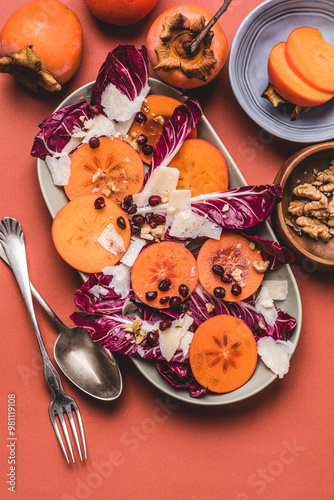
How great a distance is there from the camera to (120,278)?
2023 mm

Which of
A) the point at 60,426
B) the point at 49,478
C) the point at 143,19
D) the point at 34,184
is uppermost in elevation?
the point at 143,19

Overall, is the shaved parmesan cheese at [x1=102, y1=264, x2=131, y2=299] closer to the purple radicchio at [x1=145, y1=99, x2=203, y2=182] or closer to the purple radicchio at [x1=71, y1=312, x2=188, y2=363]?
the purple radicchio at [x1=71, y1=312, x2=188, y2=363]

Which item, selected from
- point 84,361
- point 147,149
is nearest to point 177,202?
point 147,149

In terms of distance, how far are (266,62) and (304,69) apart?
0.31 meters

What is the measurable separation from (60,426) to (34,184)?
1275mm

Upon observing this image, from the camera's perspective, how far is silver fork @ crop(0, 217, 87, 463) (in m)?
2.10

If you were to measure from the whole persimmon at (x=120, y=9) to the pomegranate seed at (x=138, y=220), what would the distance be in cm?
100

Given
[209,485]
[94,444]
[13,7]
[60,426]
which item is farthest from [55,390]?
[13,7]

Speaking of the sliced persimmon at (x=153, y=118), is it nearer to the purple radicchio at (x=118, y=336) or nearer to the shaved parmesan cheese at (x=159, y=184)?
the shaved parmesan cheese at (x=159, y=184)

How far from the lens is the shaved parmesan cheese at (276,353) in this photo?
1.99m

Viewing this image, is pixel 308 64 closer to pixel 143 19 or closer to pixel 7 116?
pixel 143 19

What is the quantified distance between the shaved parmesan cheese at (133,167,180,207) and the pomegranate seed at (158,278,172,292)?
399 millimetres

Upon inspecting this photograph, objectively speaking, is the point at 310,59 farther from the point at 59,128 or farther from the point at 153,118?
the point at 59,128

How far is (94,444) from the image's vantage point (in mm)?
2195
